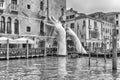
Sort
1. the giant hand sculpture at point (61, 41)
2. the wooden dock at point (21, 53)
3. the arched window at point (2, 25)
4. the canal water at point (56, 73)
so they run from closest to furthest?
1. the canal water at point (56, 73)
2. the wooden dock at point (21, 53)
3. the arched window at point (2, 25)
4. the giant hand sculpture at point (61, 41)

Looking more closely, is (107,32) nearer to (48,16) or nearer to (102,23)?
(102,23)

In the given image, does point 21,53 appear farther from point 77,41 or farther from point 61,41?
point 77,41

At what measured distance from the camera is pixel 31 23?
1419 inches

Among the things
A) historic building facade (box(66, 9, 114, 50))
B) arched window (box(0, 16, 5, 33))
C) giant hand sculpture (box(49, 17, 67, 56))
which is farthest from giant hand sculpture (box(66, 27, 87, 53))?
historic building facade (box(66, 9, 114, 50))

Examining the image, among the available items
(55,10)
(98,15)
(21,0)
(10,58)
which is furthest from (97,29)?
(10,58)

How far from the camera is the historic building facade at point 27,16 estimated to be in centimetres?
3155

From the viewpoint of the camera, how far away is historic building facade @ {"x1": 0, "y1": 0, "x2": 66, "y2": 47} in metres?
31.5

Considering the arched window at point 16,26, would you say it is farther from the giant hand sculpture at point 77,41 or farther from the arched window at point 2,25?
the giant hand sculpture at point 77,41

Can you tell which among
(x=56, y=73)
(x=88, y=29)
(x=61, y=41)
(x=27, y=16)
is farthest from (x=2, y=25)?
(x=88, y=29)

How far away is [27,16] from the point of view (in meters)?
35.2

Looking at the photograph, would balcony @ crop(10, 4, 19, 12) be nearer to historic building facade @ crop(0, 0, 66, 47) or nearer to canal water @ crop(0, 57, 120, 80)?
historic building facade @ crop(0, 0, 66, 47)

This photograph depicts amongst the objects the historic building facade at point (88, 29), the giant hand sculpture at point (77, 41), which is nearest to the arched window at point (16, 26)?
the giant hand sculpture at point (77, 41)

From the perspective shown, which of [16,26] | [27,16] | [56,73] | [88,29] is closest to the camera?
[56,73]

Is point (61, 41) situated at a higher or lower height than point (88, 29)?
lower
